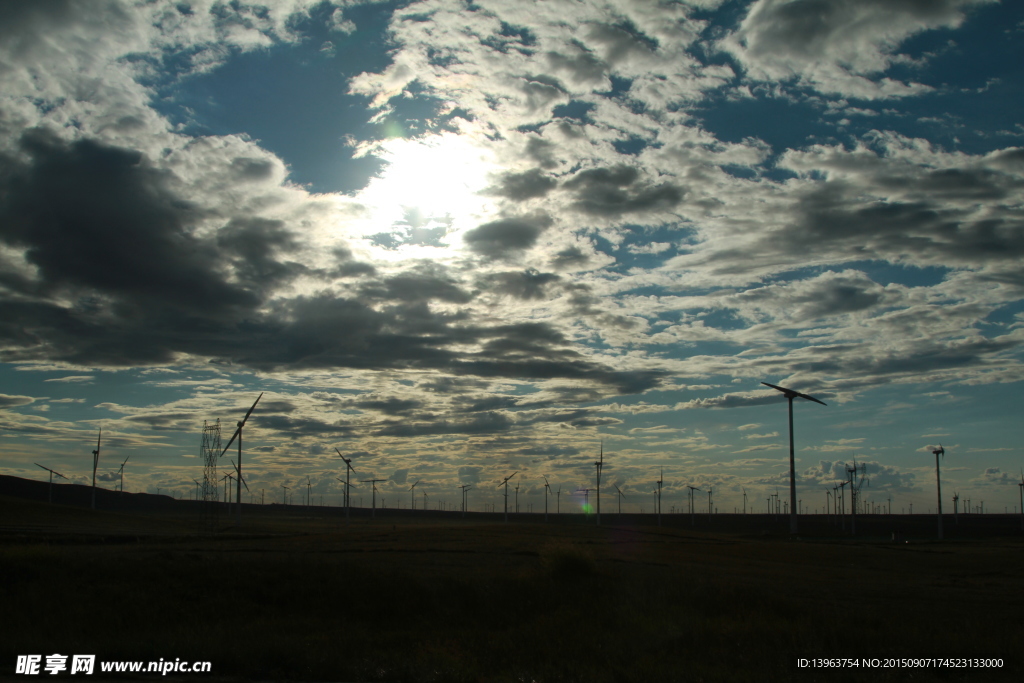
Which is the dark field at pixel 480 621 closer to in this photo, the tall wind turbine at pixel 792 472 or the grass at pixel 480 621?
the grass at pixel 480 621

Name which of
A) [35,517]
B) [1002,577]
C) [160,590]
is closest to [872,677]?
[160,590]

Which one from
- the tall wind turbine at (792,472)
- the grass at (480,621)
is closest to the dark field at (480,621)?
the grass at (480,621)

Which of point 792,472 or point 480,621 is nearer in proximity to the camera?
point 480,621

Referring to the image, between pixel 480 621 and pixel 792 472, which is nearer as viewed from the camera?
pixel 480 621

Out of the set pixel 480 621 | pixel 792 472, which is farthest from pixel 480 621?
pixel 792 472

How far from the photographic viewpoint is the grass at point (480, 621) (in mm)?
19734

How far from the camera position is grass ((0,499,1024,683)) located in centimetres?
1973

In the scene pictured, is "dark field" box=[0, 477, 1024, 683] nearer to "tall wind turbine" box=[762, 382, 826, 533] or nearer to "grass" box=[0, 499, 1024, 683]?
"grass" box=[0, 499, 1024, 683]

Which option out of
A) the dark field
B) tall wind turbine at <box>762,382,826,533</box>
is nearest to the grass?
the dark field

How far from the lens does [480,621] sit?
28.9 meters

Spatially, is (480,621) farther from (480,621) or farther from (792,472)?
(792,472)

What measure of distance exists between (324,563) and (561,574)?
13.7 m

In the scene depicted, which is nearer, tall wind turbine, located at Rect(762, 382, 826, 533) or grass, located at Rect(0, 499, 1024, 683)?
grass, located at Rect(0, 499, 1024, 683)

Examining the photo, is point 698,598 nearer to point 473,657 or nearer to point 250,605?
point 473,657
